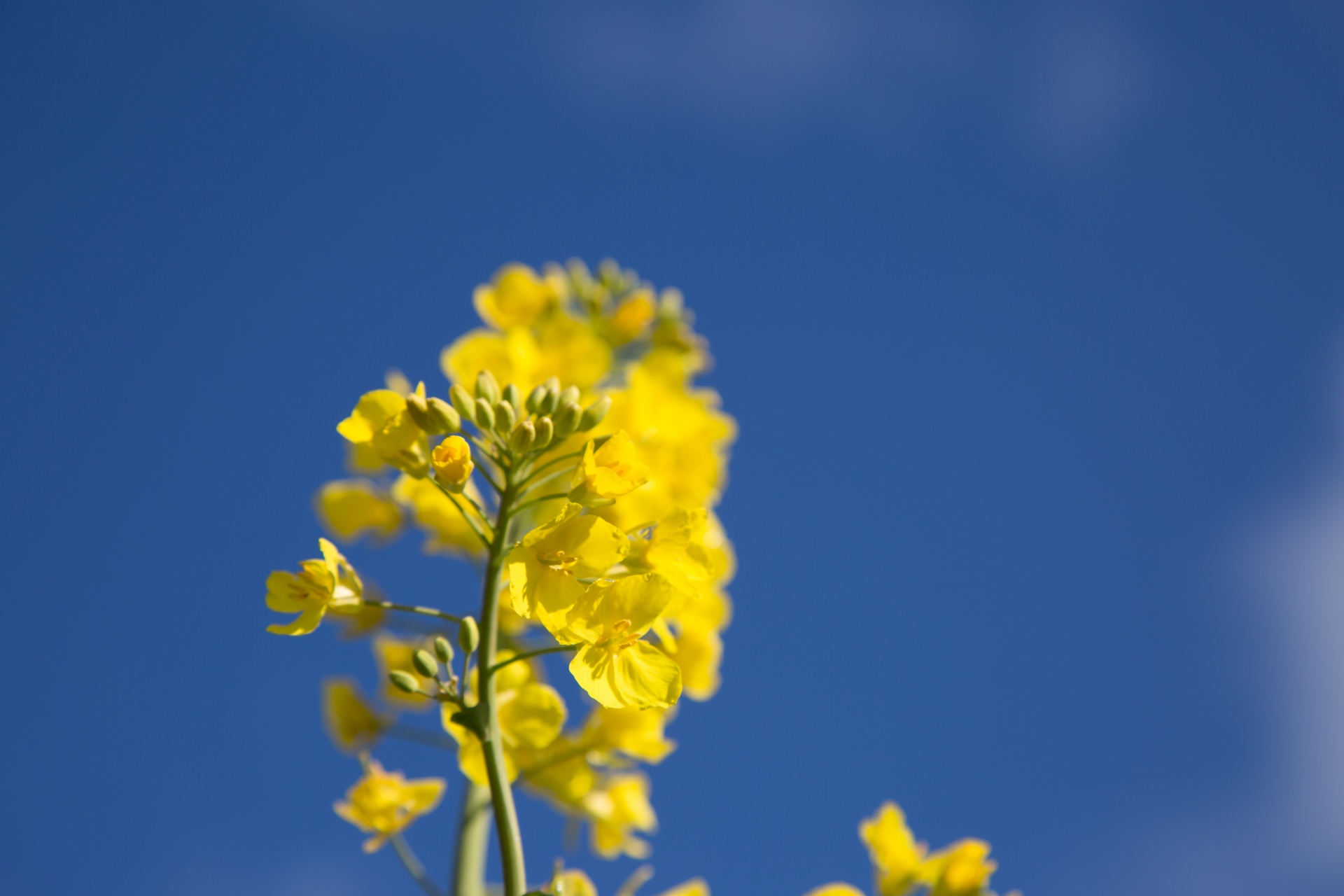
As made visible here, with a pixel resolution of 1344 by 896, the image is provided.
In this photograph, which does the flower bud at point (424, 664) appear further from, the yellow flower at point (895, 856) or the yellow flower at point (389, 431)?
the yellow flower at point (895, 856)

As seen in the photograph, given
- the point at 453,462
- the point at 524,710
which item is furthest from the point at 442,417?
the point at 524,710

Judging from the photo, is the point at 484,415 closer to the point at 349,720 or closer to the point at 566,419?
the point at 566,419

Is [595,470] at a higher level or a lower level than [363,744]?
lower

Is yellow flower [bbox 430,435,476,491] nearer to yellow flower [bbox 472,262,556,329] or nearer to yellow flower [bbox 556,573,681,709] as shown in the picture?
yellow flower [bbox 556,573,681,709]

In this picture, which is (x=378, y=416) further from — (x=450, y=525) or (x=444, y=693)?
(x=450, y=525)

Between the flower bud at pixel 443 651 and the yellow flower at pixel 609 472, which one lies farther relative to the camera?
the yellow flower at pixel 609 472

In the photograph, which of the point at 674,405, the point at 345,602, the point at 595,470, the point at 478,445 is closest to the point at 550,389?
the point at 478,445

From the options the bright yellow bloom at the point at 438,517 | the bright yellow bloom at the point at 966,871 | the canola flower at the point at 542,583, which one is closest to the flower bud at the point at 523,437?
the canola flower at the point at 542,583
